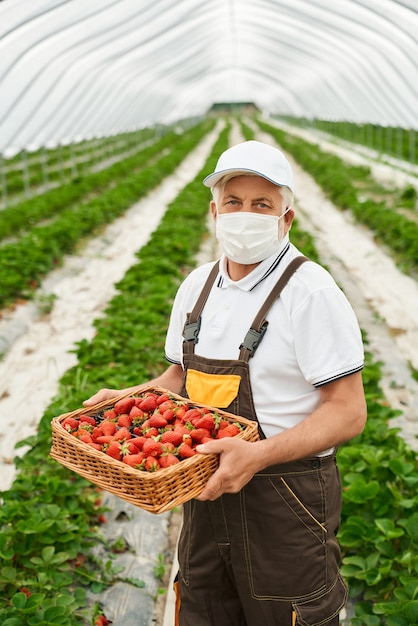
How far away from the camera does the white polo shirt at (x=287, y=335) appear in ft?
6.16

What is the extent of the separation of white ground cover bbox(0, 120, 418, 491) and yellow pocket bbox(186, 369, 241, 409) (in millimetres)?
2534

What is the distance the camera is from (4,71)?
1104cm

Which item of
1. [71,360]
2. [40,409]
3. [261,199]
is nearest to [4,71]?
[71,360]

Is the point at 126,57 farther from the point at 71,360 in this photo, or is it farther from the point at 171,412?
the point at 171,412

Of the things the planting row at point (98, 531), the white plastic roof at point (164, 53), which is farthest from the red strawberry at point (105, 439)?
the white plastic roof at point (164, 53)

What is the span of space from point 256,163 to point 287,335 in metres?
0.50

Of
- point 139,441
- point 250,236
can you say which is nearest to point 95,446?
point 139,441

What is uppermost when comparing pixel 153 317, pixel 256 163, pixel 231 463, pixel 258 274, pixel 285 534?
pixel 256 163

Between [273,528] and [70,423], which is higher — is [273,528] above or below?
below

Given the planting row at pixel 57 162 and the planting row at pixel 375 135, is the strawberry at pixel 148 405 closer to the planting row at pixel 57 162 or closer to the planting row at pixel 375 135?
the planting row at pixel 57 162

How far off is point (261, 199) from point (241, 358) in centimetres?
49

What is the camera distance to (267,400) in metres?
2.00

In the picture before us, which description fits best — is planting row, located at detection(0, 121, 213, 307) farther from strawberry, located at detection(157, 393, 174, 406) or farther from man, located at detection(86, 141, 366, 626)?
man, located at detection(86, 141, 366, 626)

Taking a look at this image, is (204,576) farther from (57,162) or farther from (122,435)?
(57,162)
